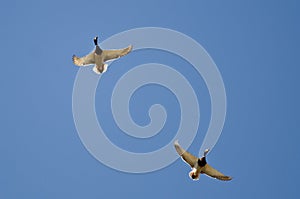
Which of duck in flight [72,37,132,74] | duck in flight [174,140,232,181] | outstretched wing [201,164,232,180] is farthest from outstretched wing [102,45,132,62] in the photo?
outstretched wing [201,164,232,180]

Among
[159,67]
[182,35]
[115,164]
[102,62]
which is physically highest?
[182,35]

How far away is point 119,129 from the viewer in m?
17.3

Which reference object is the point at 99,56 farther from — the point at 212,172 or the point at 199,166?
the point at 212,172

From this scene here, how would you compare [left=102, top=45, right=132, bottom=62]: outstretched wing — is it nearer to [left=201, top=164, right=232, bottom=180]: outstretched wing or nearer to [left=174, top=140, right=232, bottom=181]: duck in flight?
[left=174, top=140, right=232, bottom=181]: duck in flight

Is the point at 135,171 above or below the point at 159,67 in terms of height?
below

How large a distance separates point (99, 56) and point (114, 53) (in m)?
0.33

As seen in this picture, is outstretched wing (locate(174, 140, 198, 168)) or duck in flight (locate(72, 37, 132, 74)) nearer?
duck in flight (locate(72, 37, 132, 74))

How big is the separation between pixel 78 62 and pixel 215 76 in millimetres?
3507

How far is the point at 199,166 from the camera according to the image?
1546cm

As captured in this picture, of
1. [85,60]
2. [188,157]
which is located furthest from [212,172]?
[85,60]

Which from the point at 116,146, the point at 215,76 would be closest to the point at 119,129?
the point at 116,146

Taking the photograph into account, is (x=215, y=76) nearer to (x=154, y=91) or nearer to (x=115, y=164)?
(x=154, y=91)

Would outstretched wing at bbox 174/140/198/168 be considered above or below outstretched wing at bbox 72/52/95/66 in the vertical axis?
below

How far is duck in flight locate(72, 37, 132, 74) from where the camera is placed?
608 inches
